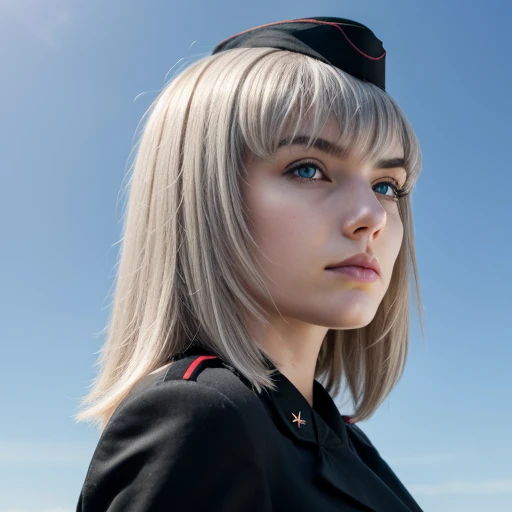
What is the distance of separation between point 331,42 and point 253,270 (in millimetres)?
1016

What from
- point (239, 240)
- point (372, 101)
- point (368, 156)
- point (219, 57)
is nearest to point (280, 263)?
point (239, 240)

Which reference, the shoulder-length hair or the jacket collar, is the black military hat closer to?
the shoulder-length hair

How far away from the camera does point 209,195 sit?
2.35m

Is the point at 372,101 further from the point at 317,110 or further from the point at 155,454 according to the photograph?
the point at 155,454

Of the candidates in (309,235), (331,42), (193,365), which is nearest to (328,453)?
(193,365)

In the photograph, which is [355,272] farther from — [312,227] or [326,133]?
[326,133]

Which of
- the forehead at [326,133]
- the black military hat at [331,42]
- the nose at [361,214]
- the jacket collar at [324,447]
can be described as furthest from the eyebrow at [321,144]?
the jacket collar at [324,447]

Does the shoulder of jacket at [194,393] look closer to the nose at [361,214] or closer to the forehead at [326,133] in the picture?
the nose at [361,214]

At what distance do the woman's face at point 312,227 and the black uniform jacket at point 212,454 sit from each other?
0.31 m

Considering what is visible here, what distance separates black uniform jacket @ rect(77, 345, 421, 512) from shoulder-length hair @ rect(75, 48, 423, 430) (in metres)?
0.12

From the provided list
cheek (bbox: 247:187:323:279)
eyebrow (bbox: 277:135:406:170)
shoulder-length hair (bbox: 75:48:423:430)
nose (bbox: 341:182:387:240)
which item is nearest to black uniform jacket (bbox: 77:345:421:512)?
shoulder-length hair (bbox: 75:48:423:430)

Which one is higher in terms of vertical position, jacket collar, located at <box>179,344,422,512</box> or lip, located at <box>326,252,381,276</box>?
lip, located at <box>326,252,381,276</box>

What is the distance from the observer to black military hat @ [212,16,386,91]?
267 centimetres

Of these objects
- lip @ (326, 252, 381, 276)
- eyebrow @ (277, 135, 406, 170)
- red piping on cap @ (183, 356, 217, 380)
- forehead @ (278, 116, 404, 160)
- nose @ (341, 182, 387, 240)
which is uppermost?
forehead @ (278, 116, 404, 160)
